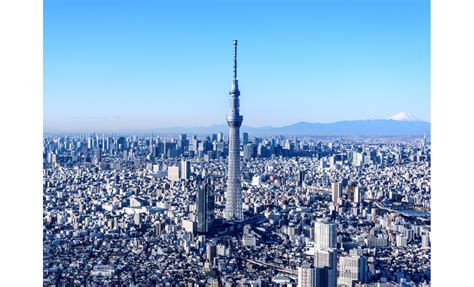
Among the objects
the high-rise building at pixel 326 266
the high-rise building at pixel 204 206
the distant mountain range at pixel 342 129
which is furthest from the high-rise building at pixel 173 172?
the high-rise building at pixel 326 266

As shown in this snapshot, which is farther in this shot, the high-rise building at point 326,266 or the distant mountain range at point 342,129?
the distant mountain range at point 342,129

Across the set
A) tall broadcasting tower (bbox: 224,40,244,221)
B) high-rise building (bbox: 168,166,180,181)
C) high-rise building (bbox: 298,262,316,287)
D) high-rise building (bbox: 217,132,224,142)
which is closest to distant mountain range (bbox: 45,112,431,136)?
high-rise building (bbox: 217,132,224,142)

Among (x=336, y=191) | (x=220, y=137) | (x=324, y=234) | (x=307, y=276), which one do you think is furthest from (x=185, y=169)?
(x=307, y=276)

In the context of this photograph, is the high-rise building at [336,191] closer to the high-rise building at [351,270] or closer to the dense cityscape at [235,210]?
the dense cityscape at [235,210]

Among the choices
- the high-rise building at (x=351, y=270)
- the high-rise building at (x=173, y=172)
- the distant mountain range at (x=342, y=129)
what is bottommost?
the high-rise building at (x=351, y=270)

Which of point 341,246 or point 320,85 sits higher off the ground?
point 320,85
